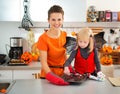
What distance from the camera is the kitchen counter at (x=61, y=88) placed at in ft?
5.17

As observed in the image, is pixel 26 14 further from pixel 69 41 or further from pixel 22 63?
pixel 69 41

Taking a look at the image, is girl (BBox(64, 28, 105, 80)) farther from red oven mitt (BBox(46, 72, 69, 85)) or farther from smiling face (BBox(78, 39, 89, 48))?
red oven mitt (BBox(46, 72, 69, 85))

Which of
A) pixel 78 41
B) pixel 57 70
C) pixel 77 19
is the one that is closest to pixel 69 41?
pixel 78 41

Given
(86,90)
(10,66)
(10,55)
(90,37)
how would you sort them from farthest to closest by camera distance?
(10,55) → (10,66) → (90,37) → (86,90)

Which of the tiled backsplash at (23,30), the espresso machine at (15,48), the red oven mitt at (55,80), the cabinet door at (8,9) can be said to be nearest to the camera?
the red oven mitt at (55,80)

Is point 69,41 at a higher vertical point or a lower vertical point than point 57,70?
higher

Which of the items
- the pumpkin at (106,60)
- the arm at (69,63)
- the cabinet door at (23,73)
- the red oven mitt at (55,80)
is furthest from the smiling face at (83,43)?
the cabinet door at (23,73)

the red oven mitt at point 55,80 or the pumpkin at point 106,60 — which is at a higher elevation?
the red oven mitt at point 55,80

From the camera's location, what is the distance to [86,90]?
1.61 m

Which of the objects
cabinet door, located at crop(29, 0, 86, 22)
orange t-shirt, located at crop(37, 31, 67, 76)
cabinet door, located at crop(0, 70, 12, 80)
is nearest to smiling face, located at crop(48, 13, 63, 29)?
orange t-shirt, located at crop(37, 31, 67, 76)

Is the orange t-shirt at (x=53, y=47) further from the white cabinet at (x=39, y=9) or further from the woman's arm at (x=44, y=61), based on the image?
the white cabinet at (x=39, y=9)

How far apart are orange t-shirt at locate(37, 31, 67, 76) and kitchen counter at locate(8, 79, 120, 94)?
284 mm

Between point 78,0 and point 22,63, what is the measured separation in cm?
104

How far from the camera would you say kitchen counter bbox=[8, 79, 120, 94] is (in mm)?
1577
